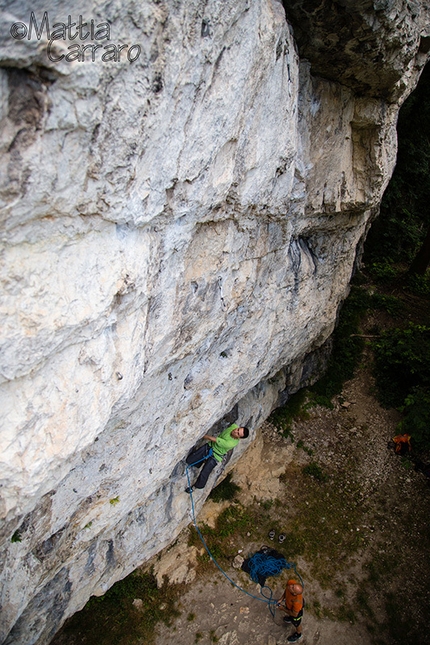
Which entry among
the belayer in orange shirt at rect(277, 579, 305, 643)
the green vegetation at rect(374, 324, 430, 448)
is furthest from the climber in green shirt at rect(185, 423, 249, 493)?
the green vegetation at rect(374, 324, 430, 448)

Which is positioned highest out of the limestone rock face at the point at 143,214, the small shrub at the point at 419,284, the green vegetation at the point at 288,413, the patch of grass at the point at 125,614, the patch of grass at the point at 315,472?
the limestone rock face at the point at 143,214

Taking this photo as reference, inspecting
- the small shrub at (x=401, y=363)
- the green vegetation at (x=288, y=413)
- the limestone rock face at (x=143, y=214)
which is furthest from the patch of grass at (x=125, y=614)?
the small shrub at (x=401, y=363)

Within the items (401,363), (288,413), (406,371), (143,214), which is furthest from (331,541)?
(143,214)

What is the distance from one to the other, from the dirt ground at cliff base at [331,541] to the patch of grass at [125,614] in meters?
0.23

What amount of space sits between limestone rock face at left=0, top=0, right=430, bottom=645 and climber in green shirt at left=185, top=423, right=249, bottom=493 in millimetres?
831

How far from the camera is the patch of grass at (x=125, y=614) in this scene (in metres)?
7.34

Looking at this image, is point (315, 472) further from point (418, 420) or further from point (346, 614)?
point (346, 614)

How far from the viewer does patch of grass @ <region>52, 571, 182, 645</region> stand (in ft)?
24.1

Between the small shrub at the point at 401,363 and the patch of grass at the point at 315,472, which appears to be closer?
the patch of grass at the point at 315,472

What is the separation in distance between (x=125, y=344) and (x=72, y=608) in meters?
5.84

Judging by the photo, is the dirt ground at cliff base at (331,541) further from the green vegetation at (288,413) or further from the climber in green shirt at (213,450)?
the climber in green shirt at (213,450)

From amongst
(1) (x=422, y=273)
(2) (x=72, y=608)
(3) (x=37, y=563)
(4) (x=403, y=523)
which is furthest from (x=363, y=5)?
(1) (x=422, y=273)

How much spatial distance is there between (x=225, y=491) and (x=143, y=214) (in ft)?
26.5

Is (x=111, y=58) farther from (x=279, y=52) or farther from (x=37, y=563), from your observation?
(x=37, y=563)
